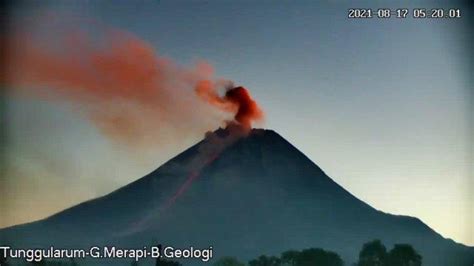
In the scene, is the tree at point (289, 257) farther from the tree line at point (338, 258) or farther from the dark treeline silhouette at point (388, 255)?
the dark treeline silhouette at point (388, 255)

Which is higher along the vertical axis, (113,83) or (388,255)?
(113,83)

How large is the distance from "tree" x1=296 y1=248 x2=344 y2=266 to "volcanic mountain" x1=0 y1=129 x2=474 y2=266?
0.09 feet

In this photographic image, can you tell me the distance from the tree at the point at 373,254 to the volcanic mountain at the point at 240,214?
27 mm

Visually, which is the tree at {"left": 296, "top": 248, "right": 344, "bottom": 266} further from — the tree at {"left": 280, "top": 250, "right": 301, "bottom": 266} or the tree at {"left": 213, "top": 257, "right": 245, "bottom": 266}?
the tree at {"left": 213, "top": 257, "right": 245, "bottom": 266}

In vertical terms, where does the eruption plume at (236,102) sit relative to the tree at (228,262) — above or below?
above

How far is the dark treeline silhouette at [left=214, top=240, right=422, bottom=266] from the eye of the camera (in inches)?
140

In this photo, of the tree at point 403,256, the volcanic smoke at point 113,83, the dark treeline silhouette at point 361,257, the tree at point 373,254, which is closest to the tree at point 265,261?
the dark treeline silhouette at point 361,257

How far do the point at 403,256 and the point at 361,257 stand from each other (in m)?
0.19

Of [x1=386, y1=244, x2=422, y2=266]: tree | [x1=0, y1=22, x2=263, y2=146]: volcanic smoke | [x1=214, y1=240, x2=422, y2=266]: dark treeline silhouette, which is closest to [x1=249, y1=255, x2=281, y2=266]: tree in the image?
[x1=214, y1=240, x2=422, y2=266]: dark treeline silhouette

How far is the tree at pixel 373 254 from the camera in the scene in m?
3.57

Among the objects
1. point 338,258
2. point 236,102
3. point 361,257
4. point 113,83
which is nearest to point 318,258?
point 338,258

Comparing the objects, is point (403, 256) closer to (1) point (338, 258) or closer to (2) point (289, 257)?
(1) point (338, 258)

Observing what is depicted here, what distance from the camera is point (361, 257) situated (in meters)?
3.57

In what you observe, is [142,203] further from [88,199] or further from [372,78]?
[372,78]
